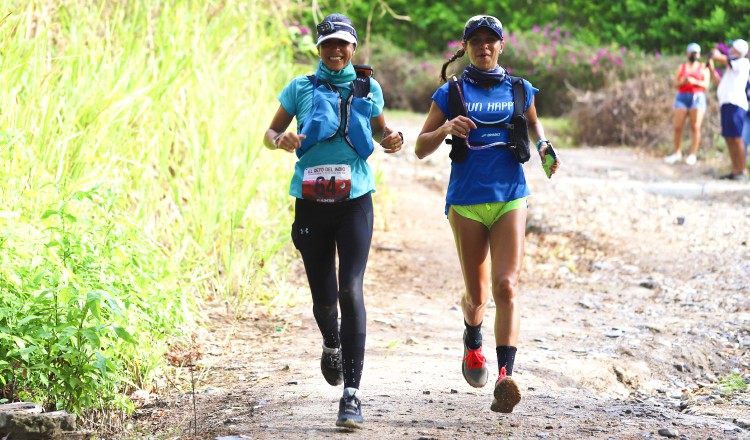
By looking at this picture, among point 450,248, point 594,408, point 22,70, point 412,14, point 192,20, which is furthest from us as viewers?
point 412,14

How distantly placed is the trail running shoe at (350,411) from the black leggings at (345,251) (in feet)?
0.13

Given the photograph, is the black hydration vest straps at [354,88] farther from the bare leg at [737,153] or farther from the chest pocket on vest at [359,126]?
the bare leg at [737,153]

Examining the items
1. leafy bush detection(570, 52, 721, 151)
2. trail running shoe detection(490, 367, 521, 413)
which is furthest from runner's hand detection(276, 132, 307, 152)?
leafy bush detection(570, 52, 721, 151)

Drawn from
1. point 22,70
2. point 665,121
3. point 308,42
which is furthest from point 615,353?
point 665,121

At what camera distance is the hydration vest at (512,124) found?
4.13 metres

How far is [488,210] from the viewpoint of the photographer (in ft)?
13.7

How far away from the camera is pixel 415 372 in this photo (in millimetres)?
4840

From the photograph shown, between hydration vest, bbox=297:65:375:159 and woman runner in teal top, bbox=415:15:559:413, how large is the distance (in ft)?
1.15

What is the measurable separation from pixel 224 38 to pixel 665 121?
31.0 feet

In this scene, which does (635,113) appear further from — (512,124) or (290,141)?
(290,141)

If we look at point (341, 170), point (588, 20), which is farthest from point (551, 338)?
point (588, 20)

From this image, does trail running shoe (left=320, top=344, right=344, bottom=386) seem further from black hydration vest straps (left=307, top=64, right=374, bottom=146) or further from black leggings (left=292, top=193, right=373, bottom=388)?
black hydration vest straps (left=307, top=64, right=374, bottom=146)

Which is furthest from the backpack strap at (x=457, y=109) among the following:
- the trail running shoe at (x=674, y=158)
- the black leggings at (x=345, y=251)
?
the trail running shoe at (x=674, y=158)

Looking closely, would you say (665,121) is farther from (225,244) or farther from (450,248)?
(225,244)
